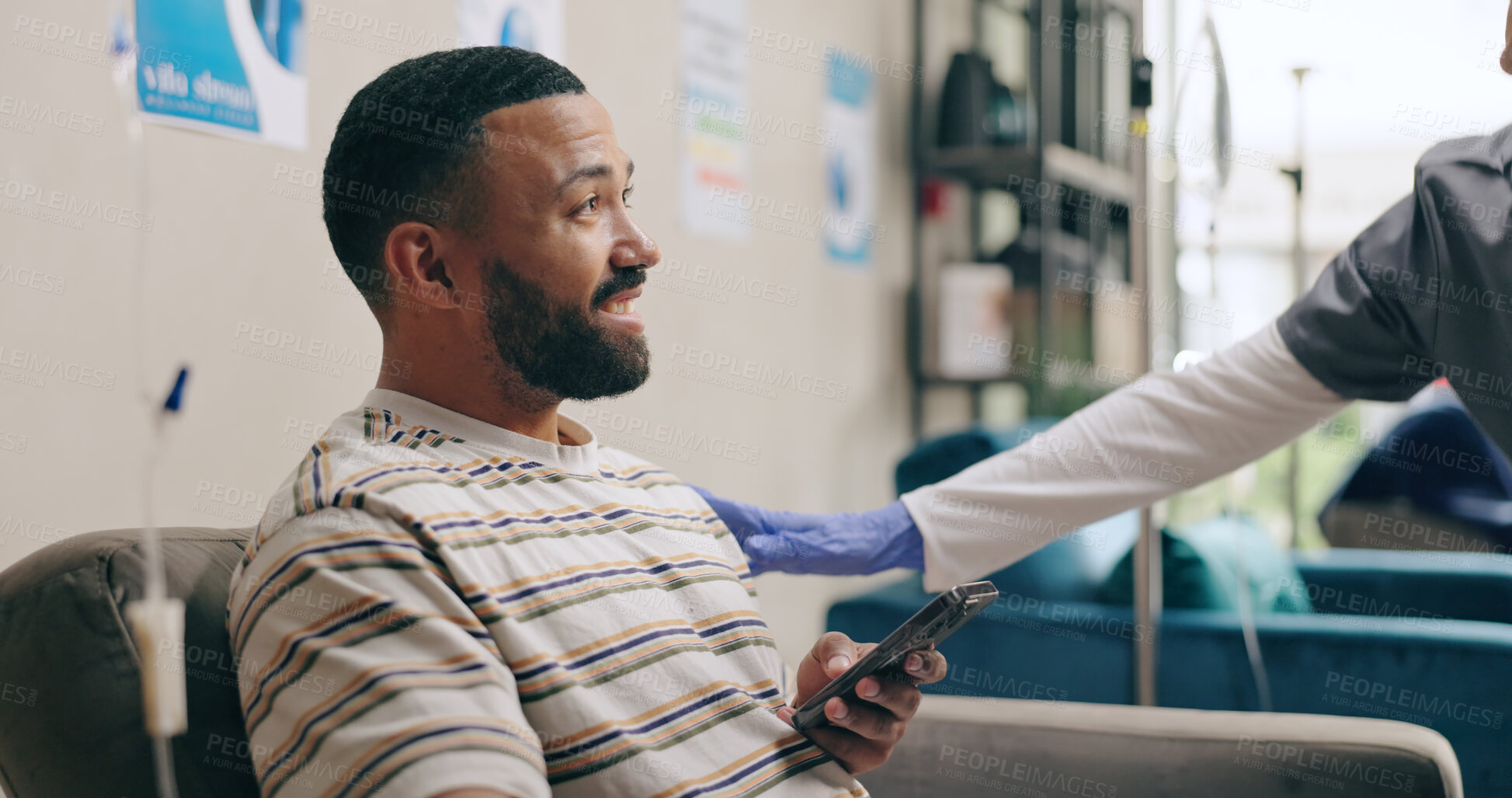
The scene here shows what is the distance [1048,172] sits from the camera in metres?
2.89

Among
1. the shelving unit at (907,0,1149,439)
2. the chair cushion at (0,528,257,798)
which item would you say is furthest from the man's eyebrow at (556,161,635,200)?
the shelving unit at (907,0,1149,439)

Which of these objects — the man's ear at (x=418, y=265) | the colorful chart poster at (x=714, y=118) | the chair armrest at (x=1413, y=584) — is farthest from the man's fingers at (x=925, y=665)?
the chair armrest at (x=1413, y=584)

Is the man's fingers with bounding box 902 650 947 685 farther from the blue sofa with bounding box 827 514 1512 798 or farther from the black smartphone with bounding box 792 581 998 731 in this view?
the blue sofa with bounding box 827 514 1512 798

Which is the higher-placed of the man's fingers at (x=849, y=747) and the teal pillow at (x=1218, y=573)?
the man's fingers at (x=849, y=747)

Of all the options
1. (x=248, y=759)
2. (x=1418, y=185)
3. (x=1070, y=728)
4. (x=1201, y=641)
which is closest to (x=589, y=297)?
(x=248, y=759)

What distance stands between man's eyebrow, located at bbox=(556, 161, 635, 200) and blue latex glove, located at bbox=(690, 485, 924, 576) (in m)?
0.40

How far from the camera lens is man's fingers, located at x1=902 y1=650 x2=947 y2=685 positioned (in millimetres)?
959

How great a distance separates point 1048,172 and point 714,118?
109 centimetres

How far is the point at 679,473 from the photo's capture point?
6.77 ft

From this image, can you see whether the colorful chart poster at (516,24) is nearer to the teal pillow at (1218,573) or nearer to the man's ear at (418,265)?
the man's ear at (418,265)

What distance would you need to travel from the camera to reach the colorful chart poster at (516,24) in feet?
5.12

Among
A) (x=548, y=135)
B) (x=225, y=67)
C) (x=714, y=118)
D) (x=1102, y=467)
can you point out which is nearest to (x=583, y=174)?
(x=548, y=135)

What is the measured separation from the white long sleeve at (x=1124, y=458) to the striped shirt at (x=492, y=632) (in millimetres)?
399

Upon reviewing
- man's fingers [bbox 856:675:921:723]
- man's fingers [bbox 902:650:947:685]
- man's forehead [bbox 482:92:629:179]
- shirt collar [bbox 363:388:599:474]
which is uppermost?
man's forehead [bbox 482:92:629:179]
